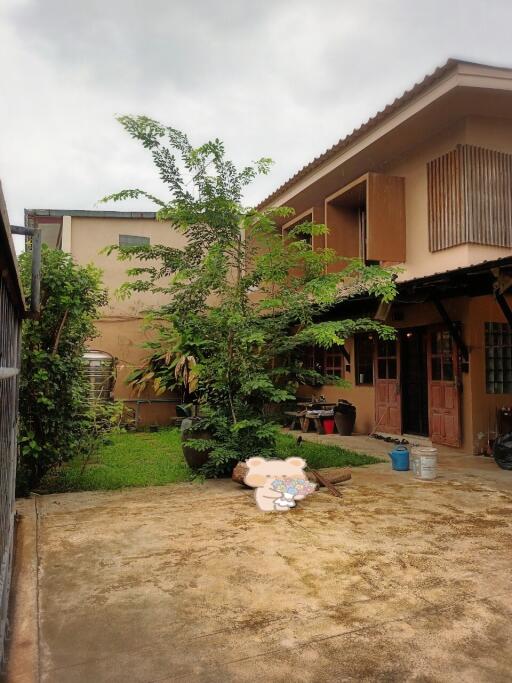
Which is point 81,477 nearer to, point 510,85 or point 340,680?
point 340,680

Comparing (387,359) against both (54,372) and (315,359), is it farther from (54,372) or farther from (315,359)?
(54,372)

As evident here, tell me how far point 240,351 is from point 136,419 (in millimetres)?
6778

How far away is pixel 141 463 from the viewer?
7797 millimetres


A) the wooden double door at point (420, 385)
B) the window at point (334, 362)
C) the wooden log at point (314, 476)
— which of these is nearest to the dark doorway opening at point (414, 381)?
the wooden double door at point (420, 385)

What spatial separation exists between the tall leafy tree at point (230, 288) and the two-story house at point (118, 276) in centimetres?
629

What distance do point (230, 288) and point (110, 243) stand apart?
7.46 m

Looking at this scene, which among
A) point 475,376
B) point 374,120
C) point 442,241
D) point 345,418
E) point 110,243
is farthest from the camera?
point 110,243

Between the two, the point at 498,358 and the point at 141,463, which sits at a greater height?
the point at 498,358

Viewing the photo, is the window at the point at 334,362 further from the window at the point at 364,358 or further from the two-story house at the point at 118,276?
the two-story house at the point at 118,276

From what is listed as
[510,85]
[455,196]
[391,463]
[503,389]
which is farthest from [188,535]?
[510,85]

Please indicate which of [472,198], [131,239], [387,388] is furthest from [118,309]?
[472,198]

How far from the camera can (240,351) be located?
6.55 meters

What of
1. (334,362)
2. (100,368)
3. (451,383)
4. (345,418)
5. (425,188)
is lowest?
(345,418)

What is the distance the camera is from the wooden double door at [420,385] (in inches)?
337
